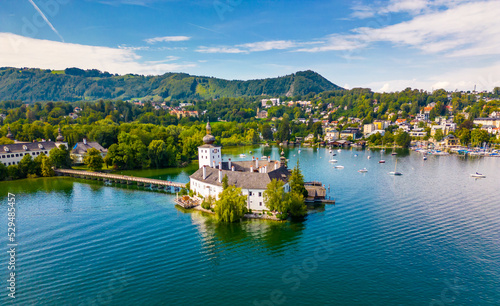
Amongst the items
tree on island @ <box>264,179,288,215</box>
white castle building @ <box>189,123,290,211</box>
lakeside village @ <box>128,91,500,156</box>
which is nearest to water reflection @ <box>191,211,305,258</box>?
tree on island @ <box>264,179,288,215</box>

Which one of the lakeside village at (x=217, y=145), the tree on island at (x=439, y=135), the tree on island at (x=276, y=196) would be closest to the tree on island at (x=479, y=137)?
the lakeside village at (x=217, y=145)

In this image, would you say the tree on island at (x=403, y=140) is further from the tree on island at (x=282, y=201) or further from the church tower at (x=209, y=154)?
the tree on island at (x=282, y=201)

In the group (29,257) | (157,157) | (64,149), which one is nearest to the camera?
(29,257)

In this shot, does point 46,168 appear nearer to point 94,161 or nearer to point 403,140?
point 94,161

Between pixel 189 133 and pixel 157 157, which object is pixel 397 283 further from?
pixel 189 133

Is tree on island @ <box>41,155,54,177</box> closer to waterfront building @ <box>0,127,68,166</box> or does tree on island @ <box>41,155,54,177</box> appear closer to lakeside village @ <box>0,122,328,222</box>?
waterfront building @ <box>0,127,68,166</box>

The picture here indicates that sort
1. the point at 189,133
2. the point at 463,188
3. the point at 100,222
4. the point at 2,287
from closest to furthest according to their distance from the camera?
1. the point at 2,287
2. the point at 100,222
3. the point at 463,188
4. the point at 189,133

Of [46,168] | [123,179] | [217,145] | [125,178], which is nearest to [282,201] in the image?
[217,145]

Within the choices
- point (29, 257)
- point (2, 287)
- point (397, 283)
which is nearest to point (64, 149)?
point (29, 257)
